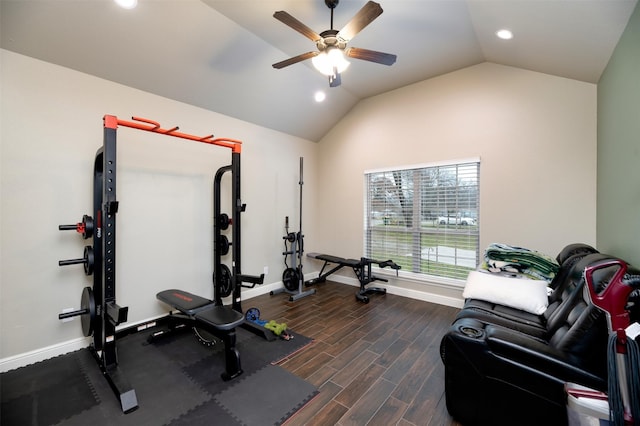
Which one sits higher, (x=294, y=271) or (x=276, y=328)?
(x=294, y=271)

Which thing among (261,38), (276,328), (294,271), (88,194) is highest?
(261,38)

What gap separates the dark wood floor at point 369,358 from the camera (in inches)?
73.3

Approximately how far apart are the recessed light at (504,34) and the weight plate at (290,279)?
13.3 ft

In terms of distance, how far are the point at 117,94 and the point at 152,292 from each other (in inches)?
91.0

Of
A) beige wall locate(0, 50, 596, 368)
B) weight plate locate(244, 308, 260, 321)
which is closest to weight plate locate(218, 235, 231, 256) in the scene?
beige wall locate(0, 50, 596, 368)

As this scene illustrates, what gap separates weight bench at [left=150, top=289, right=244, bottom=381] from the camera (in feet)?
7.34

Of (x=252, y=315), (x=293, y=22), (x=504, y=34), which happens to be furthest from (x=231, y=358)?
(x=504, y=34)

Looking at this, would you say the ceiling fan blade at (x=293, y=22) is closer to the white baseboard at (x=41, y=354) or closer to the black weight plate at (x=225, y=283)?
the black weight plate at (x=225, y=283)

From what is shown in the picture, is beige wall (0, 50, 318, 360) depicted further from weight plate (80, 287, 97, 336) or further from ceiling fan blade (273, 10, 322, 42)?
ceiling fan blade (273, 10, 322, 42)

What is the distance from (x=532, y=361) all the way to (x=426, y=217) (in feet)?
9.18

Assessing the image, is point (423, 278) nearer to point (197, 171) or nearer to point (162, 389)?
point (162, 389)

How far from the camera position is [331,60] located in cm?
240

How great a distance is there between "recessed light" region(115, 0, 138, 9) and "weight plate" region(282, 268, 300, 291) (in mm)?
3746

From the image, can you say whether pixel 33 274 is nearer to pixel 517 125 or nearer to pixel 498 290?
pixel 498 290
